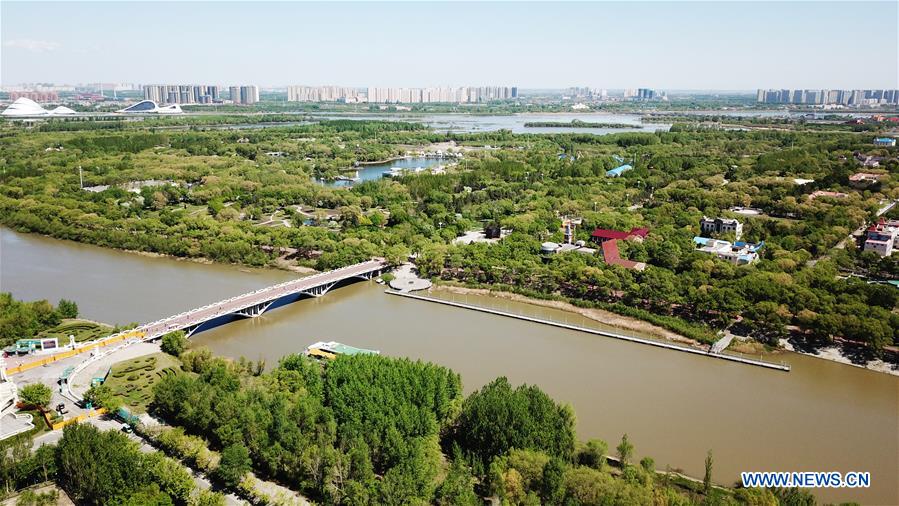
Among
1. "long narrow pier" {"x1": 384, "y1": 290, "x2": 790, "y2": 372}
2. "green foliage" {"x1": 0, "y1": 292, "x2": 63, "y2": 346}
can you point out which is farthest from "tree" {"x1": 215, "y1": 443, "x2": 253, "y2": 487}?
"long narrow pier" {"x1": 384, "y1": 290, "x2": 790, "y2": 372}

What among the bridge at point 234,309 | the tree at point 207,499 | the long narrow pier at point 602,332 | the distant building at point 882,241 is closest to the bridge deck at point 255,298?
the bridge at point 234,309

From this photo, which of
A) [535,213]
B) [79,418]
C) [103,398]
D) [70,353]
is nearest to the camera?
[79,418]

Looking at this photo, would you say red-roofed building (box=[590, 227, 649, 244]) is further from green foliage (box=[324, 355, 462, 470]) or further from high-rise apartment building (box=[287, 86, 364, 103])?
high-rise apartment building (box=[287, 86, 364, 103])

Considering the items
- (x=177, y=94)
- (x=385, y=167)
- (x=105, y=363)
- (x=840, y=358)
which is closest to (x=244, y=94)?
(x=177, y=94)

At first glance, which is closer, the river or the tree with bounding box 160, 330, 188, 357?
the river

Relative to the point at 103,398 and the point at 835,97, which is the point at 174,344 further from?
the point at 835,97
